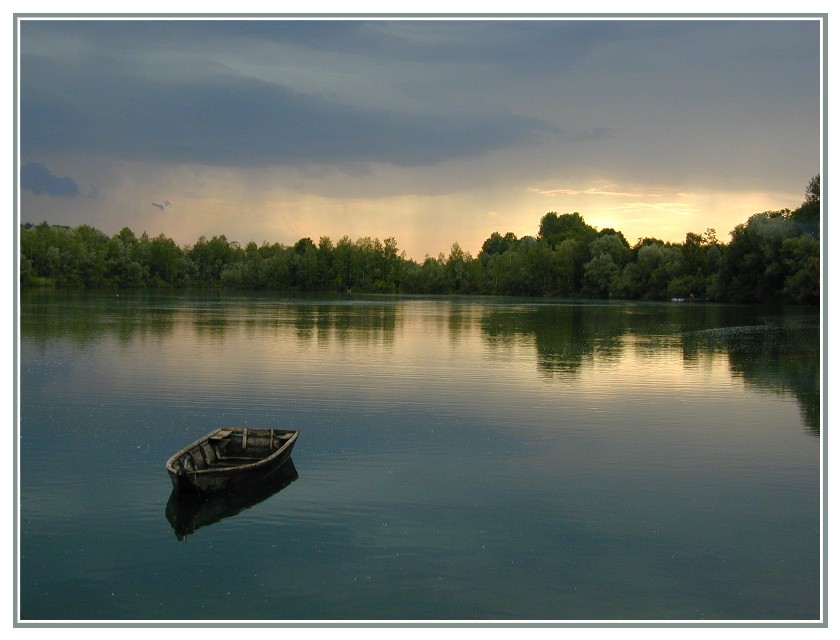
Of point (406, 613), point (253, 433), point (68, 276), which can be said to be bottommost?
point (406, 613)

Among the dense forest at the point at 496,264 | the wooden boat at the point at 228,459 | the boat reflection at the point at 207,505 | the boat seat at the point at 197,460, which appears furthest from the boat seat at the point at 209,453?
the dense forest at the point at 496,264

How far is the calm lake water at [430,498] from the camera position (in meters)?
10.6

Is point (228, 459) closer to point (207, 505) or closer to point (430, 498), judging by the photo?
point (207, 505)

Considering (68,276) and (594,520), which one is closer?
(594,520)

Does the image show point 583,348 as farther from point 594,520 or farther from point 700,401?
point 594,520

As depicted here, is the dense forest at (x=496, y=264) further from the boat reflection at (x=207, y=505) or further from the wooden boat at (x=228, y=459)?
the boat reflection at (x=207, y=505)

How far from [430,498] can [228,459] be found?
4.08 m

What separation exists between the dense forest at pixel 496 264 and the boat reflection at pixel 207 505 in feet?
173

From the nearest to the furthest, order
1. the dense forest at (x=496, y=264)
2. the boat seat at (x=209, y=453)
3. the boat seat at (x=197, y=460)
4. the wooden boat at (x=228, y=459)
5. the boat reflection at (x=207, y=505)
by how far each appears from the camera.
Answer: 1. the boat reflection at (x=207, y=505)
2. the wooden boat at (x=228, y=459)
3. the boat seat at (x=197, y=460)
4. the boat seat at (x=209, y=453)
5. the dense forest at (x=496, y=264)

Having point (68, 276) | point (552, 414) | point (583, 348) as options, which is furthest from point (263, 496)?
point (68, 276)

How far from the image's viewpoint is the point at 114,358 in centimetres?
3394

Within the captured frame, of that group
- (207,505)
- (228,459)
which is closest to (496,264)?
(228,459)

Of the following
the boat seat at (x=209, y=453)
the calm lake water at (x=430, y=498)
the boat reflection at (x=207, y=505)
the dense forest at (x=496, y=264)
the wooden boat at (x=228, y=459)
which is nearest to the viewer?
the calm lake water at (x=430, y=498)
